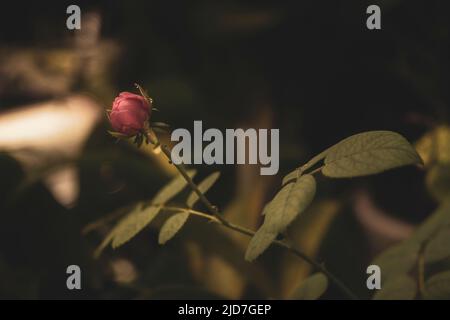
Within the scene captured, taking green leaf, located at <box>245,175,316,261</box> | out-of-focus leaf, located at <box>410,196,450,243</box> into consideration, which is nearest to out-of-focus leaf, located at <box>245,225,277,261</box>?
green leaf, located at <box>245,175,316,261</box>

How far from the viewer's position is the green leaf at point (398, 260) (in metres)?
0.45

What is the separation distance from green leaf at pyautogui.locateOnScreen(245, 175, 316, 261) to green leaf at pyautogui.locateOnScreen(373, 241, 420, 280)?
16cm

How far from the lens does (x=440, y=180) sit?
0.65 metres

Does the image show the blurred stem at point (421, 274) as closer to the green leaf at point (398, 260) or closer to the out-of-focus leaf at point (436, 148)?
the green leaf at point (398, 260)

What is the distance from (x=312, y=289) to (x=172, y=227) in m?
0.11

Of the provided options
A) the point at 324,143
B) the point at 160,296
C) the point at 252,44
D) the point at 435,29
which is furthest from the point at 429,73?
the point at 160,296

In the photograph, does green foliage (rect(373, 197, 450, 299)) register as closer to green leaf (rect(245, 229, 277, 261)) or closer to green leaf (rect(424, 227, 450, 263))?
green leaf (rect(424, 227, 450, 263))

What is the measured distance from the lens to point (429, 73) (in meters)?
0.90

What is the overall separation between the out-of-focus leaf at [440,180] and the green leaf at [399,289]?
10.4 inches

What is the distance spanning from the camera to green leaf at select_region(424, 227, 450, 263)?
0.44 metres

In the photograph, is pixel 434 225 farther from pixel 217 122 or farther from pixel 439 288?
pixel 217 122

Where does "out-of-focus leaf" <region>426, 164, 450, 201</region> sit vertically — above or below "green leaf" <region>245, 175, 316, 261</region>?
above

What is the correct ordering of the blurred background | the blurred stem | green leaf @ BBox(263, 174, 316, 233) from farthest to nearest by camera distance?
the blurred background
the blurred stem
green leaf @ BBox(263, 174, 316, 233)
